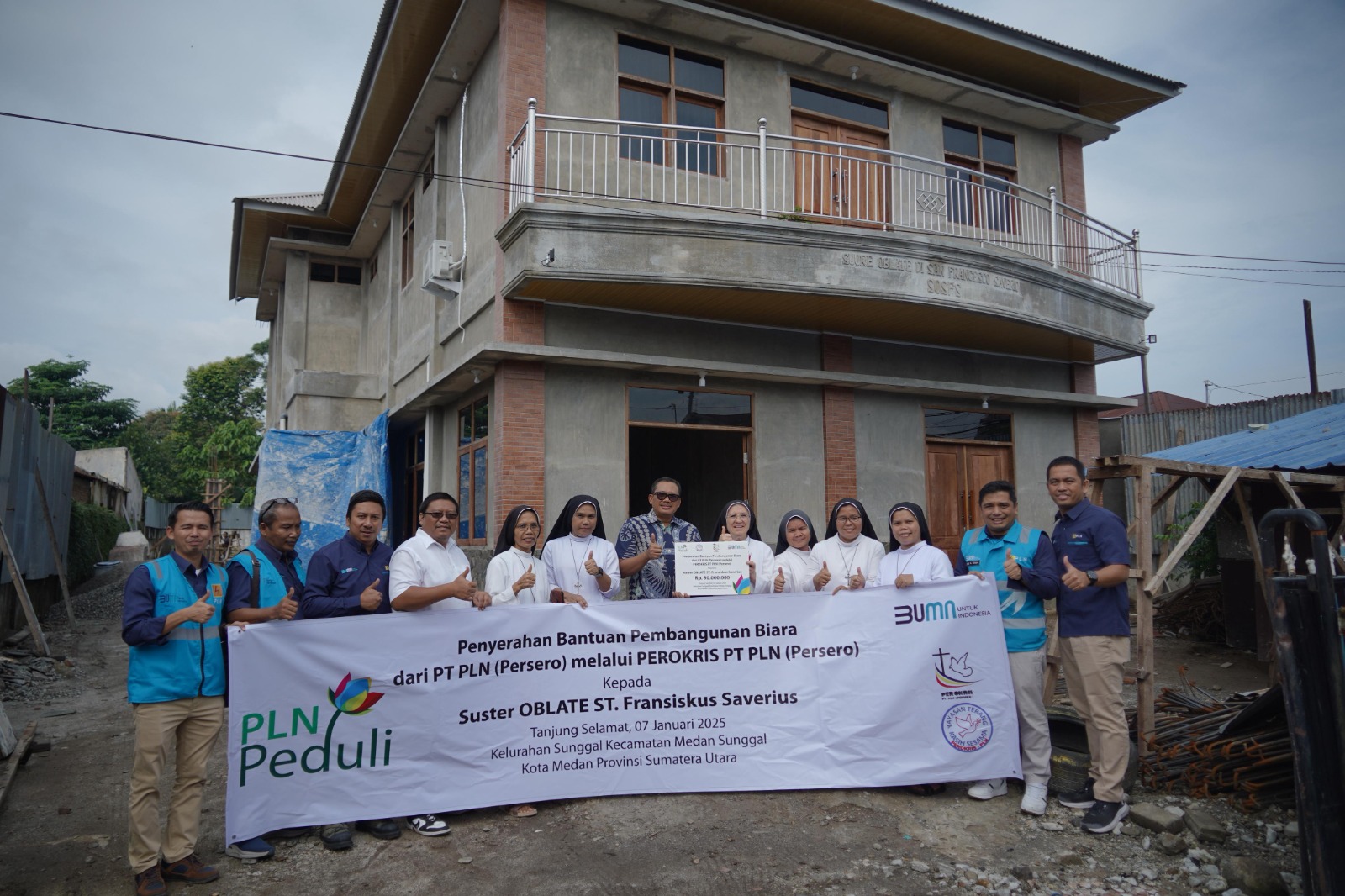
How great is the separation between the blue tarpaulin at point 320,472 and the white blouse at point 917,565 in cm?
1062

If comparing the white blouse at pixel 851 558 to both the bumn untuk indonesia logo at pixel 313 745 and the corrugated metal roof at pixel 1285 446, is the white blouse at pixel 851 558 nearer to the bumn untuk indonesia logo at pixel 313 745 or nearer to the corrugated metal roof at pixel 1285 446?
the bumn untuk indonesia logo at pixel 313 745

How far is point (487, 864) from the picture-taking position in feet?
14.4

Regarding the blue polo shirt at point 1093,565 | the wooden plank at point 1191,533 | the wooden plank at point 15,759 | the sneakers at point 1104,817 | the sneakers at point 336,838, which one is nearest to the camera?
the sneakers at point 336,838

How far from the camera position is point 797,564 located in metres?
6.02

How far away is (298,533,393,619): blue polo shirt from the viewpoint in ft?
15.9

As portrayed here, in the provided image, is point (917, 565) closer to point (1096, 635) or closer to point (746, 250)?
point (1096, 635)

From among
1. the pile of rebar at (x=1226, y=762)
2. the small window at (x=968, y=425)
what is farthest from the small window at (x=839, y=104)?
the pile of rebar at (x=1226, y=762)

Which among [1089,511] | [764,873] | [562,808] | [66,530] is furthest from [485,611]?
→ [66,530]

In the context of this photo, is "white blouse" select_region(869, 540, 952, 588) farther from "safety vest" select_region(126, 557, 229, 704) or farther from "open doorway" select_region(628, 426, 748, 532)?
"open doorway" select_region(628, 426, 748, 532)

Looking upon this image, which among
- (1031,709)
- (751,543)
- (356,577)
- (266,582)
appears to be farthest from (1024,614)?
(266,582)

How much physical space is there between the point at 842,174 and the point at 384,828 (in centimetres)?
1015

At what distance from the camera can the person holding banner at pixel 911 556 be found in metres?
5.59

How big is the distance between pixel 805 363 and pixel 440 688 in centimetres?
799

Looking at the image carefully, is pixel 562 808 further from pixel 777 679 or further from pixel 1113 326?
pixel 1113 326
